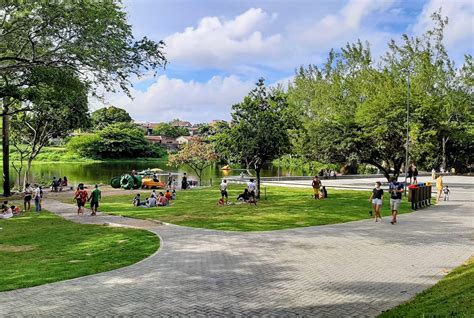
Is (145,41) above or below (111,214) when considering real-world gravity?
above

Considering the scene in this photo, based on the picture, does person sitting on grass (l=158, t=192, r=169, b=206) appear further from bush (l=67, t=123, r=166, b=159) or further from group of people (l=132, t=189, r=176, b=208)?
bush (l=67, t=123, r=166, b=159)

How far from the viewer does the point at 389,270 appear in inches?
426

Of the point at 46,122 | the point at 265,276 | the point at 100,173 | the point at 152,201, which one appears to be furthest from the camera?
the point at 100,173

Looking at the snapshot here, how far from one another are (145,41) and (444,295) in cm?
1561

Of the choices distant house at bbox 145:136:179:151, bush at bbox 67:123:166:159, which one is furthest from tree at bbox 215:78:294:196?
distant house at bbox 145:136:179:151

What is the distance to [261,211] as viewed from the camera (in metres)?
20.8

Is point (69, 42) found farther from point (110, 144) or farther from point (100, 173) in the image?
point (110, 144)

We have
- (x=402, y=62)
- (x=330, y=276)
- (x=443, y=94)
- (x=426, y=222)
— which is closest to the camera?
(x=330, y=276)

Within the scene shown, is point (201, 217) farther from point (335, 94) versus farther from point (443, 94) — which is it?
→ point (443, 94)

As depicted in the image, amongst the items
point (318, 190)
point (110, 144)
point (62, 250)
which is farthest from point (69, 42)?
point (110, 144)

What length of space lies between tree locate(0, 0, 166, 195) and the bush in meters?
69.3

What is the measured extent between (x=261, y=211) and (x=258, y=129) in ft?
18.3

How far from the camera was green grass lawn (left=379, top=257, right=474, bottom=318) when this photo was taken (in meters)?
6.39

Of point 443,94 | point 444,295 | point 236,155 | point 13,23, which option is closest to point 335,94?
point 443,94
